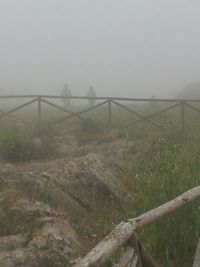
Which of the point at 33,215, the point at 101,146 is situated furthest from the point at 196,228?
the point at 101,146

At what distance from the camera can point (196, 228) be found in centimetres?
522

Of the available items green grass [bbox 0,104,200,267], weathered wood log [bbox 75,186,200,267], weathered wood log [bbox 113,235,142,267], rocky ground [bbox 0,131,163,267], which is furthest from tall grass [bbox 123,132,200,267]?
weathered wood log [bbox 113,235,142,267]

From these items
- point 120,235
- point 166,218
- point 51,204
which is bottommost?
point 51,204

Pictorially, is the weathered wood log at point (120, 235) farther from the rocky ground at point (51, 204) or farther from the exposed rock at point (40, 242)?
the exposed rock at point (40, 242)

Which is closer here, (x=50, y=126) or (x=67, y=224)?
(x=67, y=224)

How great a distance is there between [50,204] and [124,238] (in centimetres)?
342

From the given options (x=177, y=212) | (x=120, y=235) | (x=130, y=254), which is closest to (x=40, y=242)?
(x=177, y=212)

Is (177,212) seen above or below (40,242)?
above

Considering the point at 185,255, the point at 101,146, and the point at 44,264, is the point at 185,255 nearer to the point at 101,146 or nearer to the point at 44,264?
the point at 44,264

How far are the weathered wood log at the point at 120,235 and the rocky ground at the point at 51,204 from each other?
1254 millimetres

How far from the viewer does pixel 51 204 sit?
6.95 metres

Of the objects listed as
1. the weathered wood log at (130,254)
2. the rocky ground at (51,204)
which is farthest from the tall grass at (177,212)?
the weathered wood log at (130,254)

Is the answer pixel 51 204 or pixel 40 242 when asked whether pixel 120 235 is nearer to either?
pixel 40 242

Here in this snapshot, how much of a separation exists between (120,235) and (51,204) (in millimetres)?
3440
